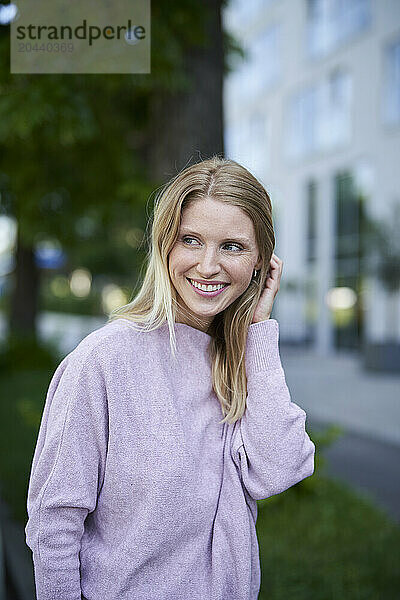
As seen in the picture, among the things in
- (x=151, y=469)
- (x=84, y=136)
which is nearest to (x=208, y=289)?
(x=151, y=469)

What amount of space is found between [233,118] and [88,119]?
12169 mm

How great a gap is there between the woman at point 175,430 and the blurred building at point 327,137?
11050mm

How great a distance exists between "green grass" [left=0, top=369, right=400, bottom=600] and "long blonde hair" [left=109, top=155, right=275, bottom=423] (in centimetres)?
195

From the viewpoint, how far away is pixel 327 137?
1466cm

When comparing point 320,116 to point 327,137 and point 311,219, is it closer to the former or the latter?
point 327,137

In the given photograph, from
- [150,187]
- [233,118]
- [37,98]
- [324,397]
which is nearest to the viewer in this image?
[37,98]

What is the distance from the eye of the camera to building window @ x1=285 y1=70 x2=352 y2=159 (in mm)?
14086

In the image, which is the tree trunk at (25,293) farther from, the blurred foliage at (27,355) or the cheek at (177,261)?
the cheek at (177,261)

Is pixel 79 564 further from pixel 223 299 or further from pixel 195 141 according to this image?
pixel 195 141

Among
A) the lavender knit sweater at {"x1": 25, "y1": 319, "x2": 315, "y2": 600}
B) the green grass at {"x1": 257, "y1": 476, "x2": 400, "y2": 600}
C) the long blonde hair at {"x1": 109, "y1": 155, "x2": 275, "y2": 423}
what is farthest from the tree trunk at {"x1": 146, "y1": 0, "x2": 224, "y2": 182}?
the green grass at {"x1": 257, "y1": 476, "x2": 400, "y2": 600}

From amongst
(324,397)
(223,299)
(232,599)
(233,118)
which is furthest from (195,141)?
(233,118)

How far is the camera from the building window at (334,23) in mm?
13289

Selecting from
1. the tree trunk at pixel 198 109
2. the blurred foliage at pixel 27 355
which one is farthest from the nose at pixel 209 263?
the blurred foliage at pixel 27 355

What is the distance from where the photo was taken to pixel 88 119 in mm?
4113
